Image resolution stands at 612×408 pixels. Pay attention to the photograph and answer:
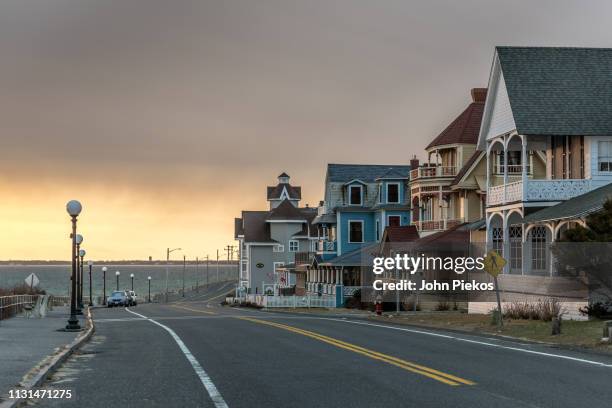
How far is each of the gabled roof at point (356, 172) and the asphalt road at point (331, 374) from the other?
5215 cm

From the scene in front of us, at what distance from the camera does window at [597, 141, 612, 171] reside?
36.7 meters

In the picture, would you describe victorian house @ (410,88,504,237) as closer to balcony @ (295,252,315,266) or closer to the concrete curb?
balcony @ (295,252,315,266)

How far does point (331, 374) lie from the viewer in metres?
15.1

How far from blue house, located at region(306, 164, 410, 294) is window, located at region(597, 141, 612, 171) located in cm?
3417

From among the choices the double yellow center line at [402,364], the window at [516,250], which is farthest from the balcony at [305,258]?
the double yellow center line at [402,364]

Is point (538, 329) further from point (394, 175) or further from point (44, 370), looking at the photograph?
point (394, 175)

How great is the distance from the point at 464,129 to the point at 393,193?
1568 cm

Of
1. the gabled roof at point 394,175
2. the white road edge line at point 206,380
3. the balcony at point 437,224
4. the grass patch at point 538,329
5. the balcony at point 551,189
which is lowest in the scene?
the grass patch at point 538,329

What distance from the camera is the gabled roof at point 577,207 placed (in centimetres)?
3038

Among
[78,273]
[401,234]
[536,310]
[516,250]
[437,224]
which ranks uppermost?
[437,224]

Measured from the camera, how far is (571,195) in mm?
36531

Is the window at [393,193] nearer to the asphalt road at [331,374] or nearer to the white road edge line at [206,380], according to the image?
the asphalt road at [331,374]

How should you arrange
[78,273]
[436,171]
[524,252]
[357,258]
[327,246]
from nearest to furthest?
[524,252] < [78,273] < [436,171] < [357,258] < [327,246]

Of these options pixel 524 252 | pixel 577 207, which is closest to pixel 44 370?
pixel 577 207
